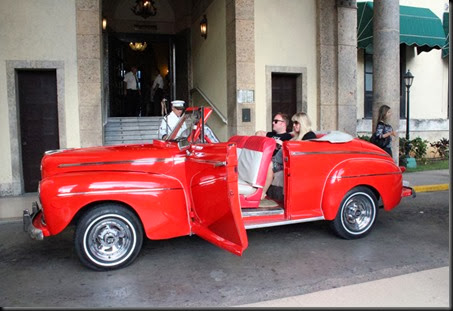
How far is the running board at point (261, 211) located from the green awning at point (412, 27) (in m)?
12.1

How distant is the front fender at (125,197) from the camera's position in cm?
429

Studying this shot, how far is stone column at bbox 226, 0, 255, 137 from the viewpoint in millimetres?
10609

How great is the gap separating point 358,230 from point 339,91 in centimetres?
678

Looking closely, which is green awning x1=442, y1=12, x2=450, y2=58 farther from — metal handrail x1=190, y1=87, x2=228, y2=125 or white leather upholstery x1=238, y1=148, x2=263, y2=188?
white leather upholstery x1=238, y1=148, x2=263, y2=188

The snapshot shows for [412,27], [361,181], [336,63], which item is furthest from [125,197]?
[412,27]

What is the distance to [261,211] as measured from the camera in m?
4.98

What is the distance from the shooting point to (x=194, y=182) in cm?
463

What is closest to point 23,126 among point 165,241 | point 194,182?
point 165,241

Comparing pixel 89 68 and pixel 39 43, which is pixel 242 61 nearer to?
pixel 89 68

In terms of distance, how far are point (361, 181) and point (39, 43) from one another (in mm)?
8052

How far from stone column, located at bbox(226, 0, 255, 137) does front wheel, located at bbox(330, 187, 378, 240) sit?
5480 millimetres

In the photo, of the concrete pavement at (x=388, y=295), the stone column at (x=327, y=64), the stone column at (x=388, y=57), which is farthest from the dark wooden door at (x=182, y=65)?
the concrete pavement at (x=388, y=295)

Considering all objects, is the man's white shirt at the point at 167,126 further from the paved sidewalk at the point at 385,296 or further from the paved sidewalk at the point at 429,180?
the paved sidewalk at the point at 429,180

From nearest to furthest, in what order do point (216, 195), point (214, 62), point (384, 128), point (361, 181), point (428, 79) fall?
point (216, 195) → point (361, 181) → point (384, 128) → point (214, 62) → point (428, 79)
